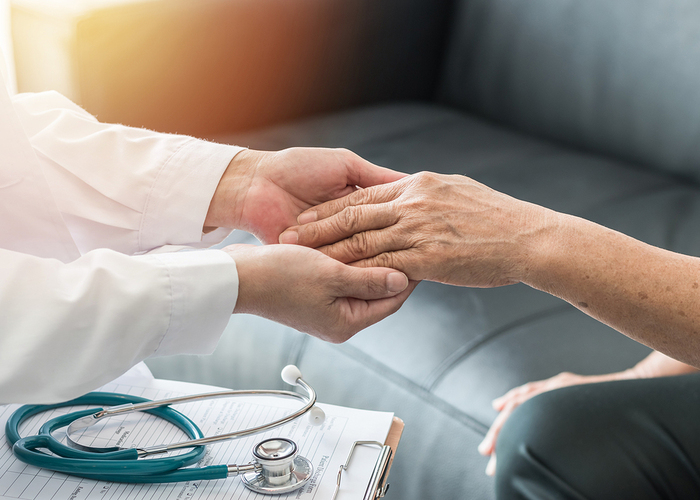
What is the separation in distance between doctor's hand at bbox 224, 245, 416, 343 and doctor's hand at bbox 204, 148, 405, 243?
0.53 ft

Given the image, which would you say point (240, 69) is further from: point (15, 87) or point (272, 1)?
point (15, 87)

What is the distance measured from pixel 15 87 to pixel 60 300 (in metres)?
1.43

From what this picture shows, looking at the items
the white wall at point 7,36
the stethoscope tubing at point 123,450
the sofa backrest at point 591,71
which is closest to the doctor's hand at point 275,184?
the stethoscope tubing at point 123,450

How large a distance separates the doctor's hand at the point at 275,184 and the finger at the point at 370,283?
0.21m

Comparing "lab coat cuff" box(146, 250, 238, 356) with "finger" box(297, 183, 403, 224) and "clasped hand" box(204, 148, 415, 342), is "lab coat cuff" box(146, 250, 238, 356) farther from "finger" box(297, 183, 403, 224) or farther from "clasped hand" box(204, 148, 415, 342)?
"finger" box(297, 183, 403, 224)

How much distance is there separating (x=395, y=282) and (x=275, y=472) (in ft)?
0.93

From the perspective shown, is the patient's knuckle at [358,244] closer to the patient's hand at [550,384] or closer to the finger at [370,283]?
the finger at [370,283]

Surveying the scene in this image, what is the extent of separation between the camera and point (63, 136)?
2.92ft

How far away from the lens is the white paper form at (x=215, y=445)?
0.59 metres

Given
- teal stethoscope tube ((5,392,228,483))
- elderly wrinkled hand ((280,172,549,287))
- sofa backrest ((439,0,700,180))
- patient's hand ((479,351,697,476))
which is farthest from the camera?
sofa backrest ((439,0,700,180))

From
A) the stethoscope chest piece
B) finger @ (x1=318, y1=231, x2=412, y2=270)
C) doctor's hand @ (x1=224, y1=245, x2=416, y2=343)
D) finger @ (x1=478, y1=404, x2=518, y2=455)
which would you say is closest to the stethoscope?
the stethoscope chest piece

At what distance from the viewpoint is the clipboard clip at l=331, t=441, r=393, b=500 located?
0.61 metres

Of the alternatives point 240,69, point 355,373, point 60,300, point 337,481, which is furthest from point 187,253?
point 240,69

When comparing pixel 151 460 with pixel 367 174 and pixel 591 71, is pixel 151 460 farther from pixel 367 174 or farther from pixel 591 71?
pixel 591 71
